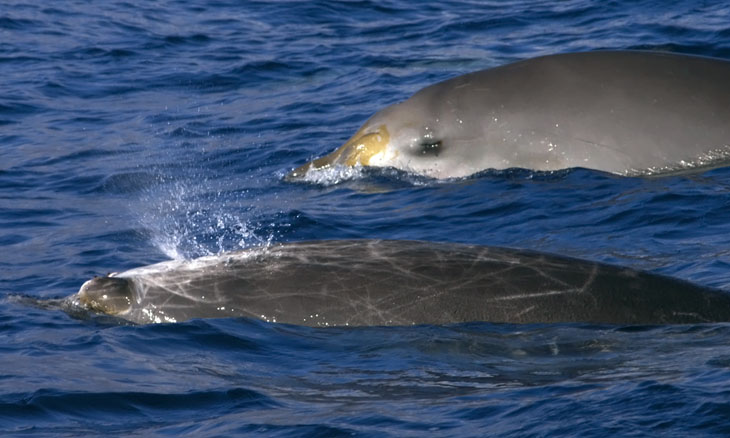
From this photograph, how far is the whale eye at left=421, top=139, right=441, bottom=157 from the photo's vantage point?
44.8 feet

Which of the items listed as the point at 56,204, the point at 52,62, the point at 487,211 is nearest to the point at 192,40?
the point at 52,62

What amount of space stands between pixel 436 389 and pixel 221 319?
6.33 feet

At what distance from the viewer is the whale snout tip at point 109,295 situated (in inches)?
357

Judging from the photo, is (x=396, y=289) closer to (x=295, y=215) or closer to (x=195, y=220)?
(x=295, y=215)

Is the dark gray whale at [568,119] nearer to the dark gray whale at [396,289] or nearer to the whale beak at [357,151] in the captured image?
the whale beak at [357,151]

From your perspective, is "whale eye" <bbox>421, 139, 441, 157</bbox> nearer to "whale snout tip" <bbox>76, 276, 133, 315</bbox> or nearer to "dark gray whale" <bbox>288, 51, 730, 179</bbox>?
"dark gray whale" <bbox>288, 51, 730, 179</bbox>

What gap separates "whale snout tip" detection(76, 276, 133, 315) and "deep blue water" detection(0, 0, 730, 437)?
129 mm

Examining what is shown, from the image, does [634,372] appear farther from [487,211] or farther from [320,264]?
[487,211]

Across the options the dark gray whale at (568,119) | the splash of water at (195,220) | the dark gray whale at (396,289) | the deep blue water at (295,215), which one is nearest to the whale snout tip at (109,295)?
the dark gray whale at (396,289)

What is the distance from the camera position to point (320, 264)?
29.1 ft

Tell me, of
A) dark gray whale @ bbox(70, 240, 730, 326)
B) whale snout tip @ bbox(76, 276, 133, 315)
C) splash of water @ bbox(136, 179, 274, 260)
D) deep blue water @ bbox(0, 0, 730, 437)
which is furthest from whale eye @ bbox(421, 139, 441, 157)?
whale snout tip @ bbox(76, 276, 133, 315)

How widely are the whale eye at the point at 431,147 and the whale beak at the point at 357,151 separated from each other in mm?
432

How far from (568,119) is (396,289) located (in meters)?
5.06

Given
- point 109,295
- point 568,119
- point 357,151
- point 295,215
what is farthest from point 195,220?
point 109,295
